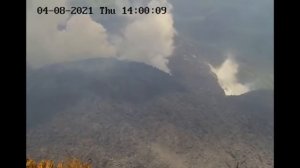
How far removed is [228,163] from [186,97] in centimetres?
102

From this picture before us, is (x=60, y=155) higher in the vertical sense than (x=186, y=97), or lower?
lower
